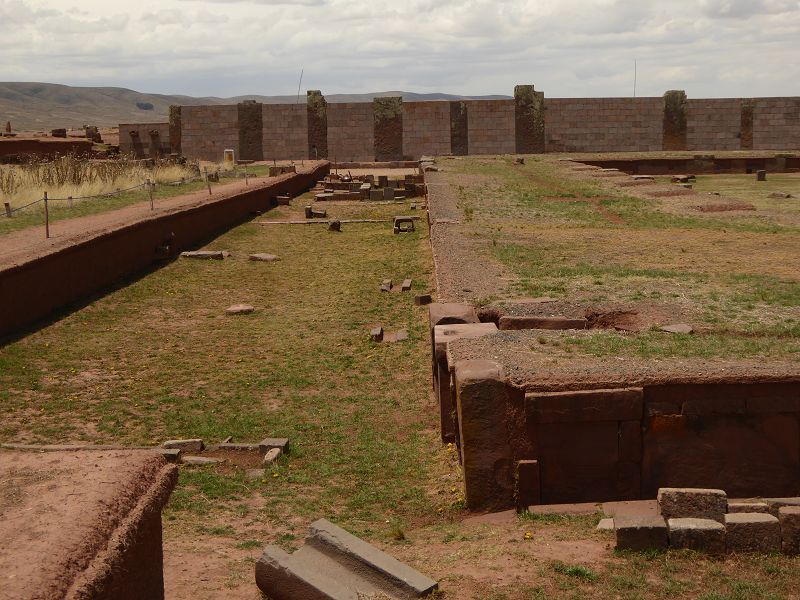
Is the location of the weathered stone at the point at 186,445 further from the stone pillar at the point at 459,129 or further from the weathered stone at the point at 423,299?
the stone pillar at the point at 459,129

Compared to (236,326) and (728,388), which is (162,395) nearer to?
(236,326)

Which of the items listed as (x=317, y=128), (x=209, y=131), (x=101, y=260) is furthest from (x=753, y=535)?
(x=209, y=131)

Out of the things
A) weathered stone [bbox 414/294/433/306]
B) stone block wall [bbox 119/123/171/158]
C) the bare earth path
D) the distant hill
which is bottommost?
weathered stone [bbox 414/294/433/306]

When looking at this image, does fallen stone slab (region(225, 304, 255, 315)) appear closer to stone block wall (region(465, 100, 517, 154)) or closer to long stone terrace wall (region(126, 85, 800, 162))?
long stone terrace wall (region(126, 85, 800, 162))

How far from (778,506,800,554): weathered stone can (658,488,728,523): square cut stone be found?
302 millimetres

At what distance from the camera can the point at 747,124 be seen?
4306 centimetres

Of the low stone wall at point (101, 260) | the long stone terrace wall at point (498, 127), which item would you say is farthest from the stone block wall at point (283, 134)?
the low stone wall at point (101, 260)

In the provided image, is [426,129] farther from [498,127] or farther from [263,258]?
[263,258]

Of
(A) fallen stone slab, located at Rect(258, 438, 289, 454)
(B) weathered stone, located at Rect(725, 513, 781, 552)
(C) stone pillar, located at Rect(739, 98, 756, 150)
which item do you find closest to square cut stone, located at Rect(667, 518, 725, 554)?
(B) weathered stone, located at Rect(725, 513, 781, 552)

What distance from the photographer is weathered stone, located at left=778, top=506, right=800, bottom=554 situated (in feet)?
17.6

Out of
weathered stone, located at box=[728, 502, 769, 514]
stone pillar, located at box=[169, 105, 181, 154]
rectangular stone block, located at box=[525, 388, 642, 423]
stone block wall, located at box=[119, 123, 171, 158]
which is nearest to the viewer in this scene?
weathered stone, located at box=[728, 502, 769, 514]

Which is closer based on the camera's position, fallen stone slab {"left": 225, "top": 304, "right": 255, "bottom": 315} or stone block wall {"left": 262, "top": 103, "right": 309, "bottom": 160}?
fallen stone slab {"left": 225, "top": 304, "right": 255, "bottom": 315}

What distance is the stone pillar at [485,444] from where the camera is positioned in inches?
261

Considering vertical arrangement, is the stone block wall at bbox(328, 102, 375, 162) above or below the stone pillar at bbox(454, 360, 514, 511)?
above
